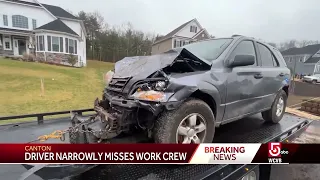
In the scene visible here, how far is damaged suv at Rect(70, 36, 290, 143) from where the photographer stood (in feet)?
7.70

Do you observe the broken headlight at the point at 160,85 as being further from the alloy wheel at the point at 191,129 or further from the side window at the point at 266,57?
the side window at the point at 266,57

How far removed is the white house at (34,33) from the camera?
2261 cm

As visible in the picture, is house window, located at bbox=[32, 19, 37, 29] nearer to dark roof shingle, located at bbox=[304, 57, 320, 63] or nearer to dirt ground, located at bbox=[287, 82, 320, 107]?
dirt ground, located at bbox=[287, 82, 320, 107]

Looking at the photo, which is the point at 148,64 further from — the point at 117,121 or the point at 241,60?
the point at 241,60

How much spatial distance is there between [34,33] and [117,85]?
25348 mm

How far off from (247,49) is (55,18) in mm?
26204

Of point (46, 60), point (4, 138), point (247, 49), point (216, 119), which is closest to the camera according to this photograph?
point (216, 119)

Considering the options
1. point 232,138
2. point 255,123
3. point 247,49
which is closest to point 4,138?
point 232,138

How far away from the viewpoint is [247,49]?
353 cm

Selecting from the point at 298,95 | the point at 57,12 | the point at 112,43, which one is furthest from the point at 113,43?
the point at 298,95

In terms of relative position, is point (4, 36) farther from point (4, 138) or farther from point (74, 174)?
Result: point (74, 174)

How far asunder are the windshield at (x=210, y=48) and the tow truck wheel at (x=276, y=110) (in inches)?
66.2

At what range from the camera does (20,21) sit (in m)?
23.2

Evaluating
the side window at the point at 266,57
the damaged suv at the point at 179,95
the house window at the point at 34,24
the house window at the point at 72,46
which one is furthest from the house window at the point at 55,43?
the side window at the point at 266,57
